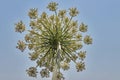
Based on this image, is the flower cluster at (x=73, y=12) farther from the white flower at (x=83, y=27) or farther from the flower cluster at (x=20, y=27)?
the flower cluster at (x=20, y=27)

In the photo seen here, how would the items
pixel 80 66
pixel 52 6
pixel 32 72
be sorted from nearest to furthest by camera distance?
pixel 32 72
pixel 80 66
pixel 52 6

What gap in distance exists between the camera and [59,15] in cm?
2139

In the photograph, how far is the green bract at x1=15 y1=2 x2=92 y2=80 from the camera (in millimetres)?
20562

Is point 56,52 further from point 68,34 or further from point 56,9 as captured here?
point 56,9

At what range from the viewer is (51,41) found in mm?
20844

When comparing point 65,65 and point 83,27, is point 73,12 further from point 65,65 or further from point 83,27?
point 65,65

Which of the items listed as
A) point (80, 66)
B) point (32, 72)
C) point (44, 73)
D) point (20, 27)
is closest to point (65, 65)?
point (80, 66)

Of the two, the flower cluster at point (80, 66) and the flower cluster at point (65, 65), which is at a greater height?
the flower cluster at point (65, 65)

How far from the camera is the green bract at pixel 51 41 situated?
20562 mm

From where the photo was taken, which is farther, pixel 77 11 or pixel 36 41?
pixel 77 11

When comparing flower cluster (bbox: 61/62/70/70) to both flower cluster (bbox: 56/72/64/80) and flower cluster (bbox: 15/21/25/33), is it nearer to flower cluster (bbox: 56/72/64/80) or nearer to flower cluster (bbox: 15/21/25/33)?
flower cluster (bbox: 56/72/64/80)

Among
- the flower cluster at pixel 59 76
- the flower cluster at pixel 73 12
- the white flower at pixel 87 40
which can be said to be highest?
the flower cluster at pixel 73 12

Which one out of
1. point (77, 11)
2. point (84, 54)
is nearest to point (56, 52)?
point (84, 54)

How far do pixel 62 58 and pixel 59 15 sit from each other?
3.10 meters
